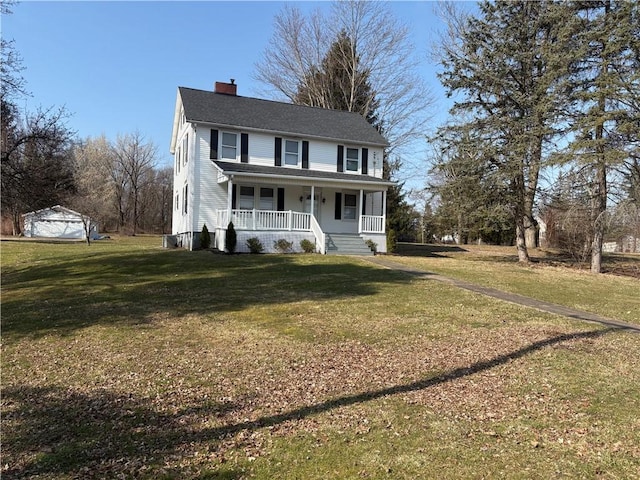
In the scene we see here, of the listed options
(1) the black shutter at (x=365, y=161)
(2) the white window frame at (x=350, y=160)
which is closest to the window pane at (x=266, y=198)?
(2) the white window frame at (x=350, y=160)

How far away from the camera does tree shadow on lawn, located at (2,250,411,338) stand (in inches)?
334

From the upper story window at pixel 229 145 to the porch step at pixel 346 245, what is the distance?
618 cm

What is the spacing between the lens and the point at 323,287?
36.5ft

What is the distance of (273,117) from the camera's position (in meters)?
23.0

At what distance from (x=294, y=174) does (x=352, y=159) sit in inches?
175

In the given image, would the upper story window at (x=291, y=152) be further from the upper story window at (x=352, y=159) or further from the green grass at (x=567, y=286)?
the green grass at (x=567, y=286)

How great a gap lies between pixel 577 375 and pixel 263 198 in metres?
17.7

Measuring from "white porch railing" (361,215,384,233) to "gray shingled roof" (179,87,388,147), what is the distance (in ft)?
15.4

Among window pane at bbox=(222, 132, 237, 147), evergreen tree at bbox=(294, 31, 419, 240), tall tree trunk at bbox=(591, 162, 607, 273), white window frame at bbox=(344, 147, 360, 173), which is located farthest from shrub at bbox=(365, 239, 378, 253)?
evergreen tree at bbox=(294, 31, 419, 240)

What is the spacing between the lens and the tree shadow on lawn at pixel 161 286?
27.8 feet

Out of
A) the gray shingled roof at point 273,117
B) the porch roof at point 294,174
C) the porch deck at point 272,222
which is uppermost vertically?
the gray shingled roof at point 273,117

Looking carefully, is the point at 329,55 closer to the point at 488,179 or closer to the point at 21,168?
the point at 488,179

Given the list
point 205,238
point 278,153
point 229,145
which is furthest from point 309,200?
point 205,238

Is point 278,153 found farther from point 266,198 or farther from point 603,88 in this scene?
point 603,88
